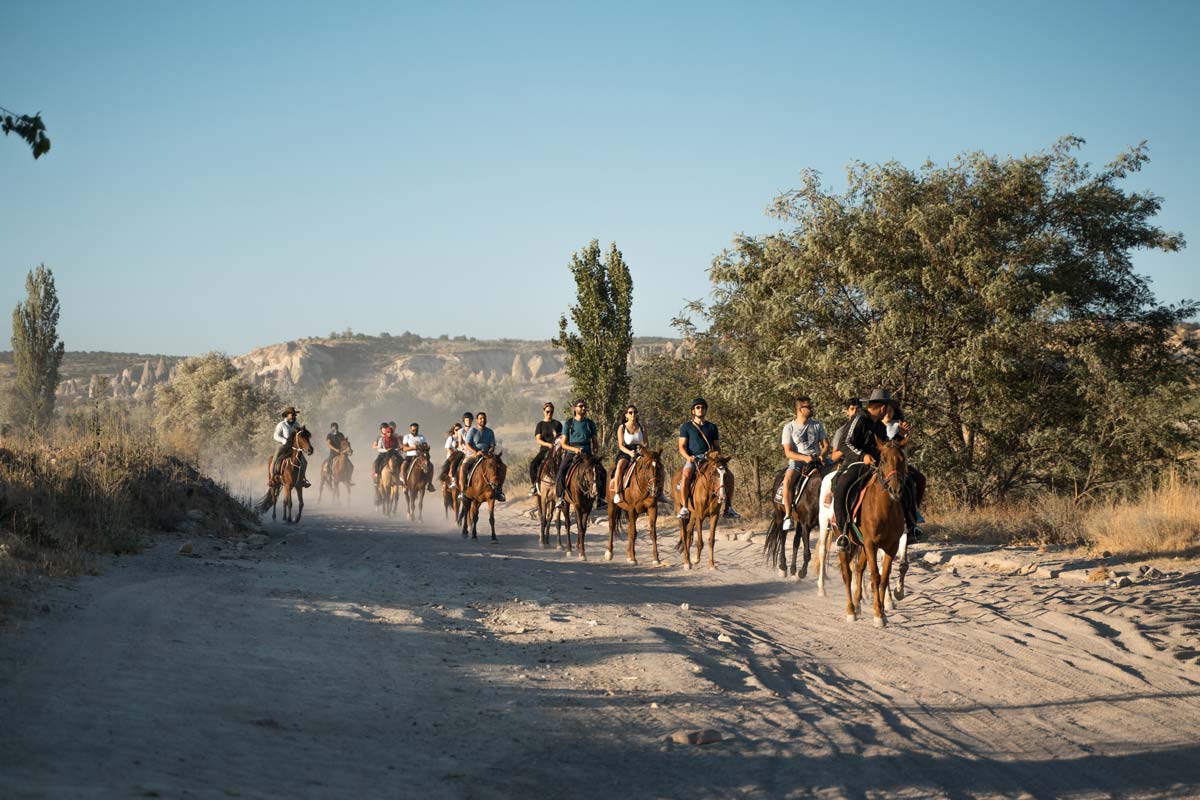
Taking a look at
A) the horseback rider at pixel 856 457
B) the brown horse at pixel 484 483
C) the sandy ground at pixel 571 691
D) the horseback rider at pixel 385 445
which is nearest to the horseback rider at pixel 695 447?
the sandy ground at pixel 571 691

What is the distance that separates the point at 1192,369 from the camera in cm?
2028

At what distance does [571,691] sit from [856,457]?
5.17m

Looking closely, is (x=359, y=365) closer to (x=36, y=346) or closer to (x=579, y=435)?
(x=36, y=346)

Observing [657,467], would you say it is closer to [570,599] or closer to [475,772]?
[570,599]

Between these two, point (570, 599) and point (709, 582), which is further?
point (709, 582)

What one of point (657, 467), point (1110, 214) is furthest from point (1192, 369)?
point (657, 467)

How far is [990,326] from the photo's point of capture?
1934 centimetres

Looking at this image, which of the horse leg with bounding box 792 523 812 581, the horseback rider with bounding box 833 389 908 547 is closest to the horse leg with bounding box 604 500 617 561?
the horse leg with bounding box 792 523 812 581

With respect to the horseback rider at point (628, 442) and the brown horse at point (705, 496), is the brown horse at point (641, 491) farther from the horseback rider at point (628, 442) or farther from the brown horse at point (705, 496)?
the brown horse at point (705, 496)

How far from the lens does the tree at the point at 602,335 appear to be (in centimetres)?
2711

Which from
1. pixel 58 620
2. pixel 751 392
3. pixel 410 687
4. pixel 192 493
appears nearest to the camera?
pixel 410 687

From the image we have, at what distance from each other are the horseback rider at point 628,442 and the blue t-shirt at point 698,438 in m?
1.13

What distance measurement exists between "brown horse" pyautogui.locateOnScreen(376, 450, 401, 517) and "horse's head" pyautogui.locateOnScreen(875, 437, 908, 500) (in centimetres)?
2032

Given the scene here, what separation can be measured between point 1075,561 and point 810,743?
9.51m
